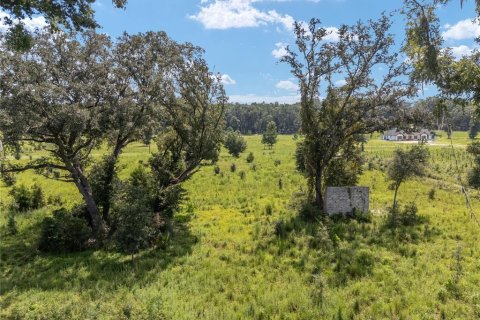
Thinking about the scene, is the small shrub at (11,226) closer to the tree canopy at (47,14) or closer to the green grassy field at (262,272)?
the green grassy field at (262,272)

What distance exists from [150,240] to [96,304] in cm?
696

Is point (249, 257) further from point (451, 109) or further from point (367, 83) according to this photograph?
point (367, 83)

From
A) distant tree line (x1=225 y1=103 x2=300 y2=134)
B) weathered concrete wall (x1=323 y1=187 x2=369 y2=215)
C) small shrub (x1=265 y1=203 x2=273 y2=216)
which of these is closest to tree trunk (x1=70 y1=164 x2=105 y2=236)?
small shrub (x1=265 y1=203 x2=273 y2=216)

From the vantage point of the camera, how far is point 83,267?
Result: 14898mm

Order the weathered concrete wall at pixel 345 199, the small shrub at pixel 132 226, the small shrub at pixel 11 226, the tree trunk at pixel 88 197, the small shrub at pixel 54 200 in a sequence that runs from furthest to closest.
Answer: the small shrub at pixel 54 200 < the weathered concrete wall at pixel 345 199 < the small shrub at pixel 11 226 < the tree trunk at pixel 88 197 < the small shrub at pixel 132 226

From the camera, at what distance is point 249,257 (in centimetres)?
1558

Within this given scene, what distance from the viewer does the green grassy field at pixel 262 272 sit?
10664 millimetres

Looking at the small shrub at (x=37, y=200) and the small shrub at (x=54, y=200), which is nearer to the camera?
the small shrub at (x=37, y=200)

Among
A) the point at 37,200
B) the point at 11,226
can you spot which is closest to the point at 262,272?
the point at 11,226

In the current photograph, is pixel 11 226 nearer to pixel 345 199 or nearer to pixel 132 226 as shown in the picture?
pixel 132 226

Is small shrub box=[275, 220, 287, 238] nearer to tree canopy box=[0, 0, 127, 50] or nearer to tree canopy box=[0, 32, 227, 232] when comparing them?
tree canopy box=[0, 32, 227, 232]

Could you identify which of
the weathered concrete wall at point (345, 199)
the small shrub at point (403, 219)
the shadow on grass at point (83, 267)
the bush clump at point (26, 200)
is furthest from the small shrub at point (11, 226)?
the small shrub at point (403, 219)

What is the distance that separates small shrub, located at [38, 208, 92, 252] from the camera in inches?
670

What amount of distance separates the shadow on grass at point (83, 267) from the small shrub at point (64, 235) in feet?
1.83
